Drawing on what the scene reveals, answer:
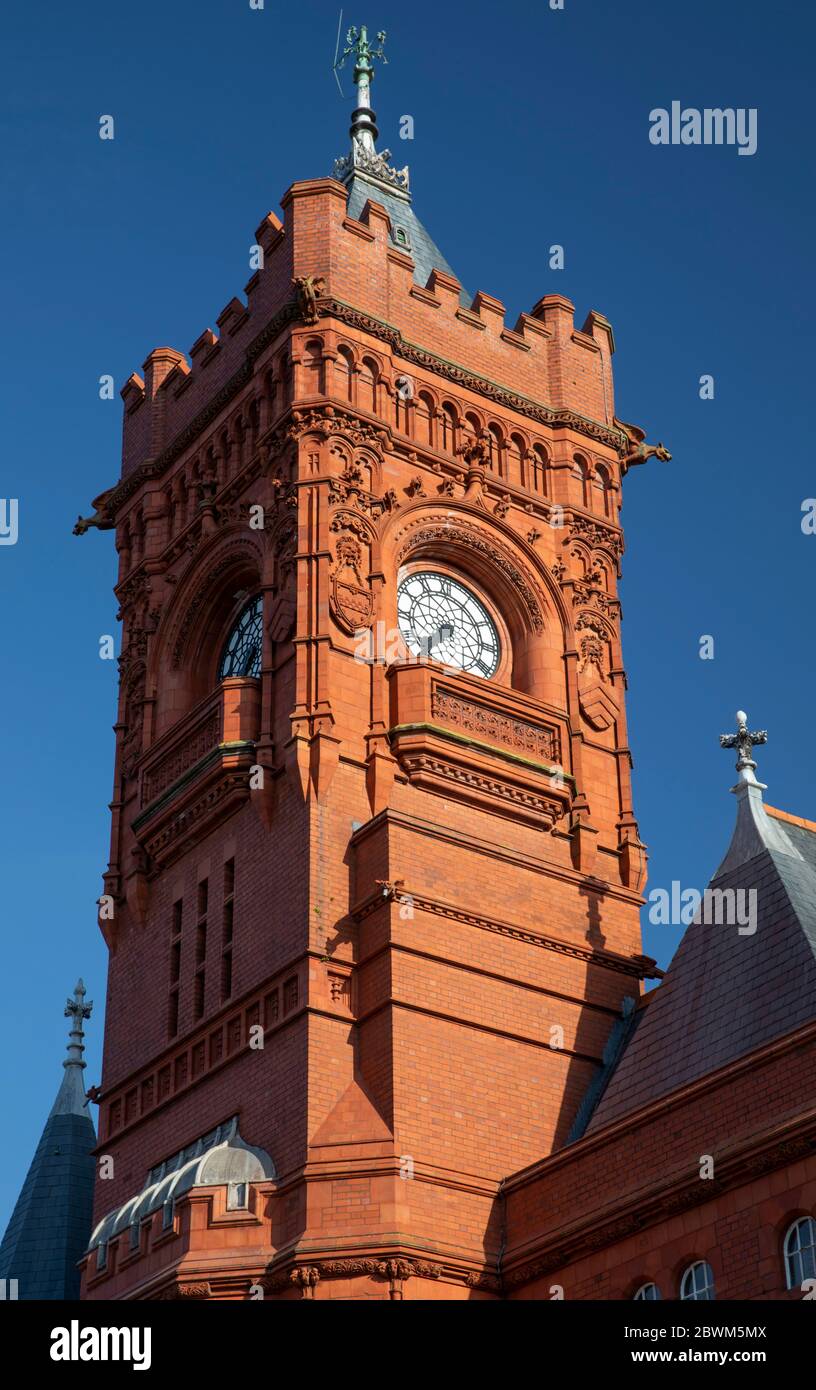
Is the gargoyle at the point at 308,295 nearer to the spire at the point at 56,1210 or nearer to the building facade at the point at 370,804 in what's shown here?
the building facade at the point at 370,804

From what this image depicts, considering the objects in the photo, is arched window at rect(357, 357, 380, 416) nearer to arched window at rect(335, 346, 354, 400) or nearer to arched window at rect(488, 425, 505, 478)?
arched window at rect(335, 346, 354, 400)

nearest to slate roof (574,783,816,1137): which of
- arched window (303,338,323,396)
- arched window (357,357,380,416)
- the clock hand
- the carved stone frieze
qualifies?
the carved stone frieze

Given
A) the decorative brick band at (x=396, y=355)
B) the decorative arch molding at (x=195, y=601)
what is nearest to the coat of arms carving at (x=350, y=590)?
the decorative arch molding at (x=195, y=601)

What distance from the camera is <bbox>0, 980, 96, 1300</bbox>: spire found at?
1922 inches

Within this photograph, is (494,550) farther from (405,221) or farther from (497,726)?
(405,221)

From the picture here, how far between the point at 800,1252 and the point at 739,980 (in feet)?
22.9

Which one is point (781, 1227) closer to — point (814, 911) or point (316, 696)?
point (814, 911)

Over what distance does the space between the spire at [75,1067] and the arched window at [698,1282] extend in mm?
23841

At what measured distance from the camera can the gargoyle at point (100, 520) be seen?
53.4 metres

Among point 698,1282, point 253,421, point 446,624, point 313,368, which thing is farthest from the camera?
point 253,421

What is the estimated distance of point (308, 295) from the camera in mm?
46938

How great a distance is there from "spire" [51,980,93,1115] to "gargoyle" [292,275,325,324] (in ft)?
65.5

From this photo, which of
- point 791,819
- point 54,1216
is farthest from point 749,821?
point 54,1216

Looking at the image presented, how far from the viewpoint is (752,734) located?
135 feet
